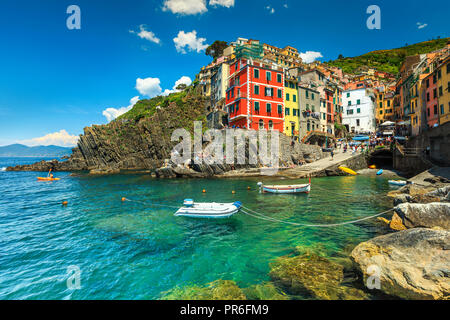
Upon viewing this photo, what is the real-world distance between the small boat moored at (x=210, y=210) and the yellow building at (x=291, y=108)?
33937mm

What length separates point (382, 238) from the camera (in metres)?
8.75

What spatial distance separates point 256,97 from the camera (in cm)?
4188

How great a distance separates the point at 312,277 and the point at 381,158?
4341 cm

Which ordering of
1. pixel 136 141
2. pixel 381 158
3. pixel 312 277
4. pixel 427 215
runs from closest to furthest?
1. pixel 312 277
2. pixel 427 215
3. pixel 381 158
4. pixel 136 141

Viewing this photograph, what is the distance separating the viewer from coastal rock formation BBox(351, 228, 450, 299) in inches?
247

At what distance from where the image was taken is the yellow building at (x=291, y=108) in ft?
149

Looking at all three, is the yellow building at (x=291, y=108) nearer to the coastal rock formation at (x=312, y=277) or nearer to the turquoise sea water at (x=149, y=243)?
the turquoise sea water at (x=149, y=243)

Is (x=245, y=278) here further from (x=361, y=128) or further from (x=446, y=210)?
(x=361, y=128)

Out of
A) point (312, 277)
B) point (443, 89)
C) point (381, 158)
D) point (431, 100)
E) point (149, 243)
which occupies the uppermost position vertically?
point (443, 89)

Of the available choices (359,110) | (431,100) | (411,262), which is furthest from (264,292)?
(359,110)

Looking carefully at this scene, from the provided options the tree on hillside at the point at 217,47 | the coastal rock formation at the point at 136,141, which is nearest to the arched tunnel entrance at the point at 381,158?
the coastal rock formation at the point at 136,141

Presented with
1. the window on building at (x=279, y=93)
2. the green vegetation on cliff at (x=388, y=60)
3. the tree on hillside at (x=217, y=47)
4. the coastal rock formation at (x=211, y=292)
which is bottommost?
the coastal rock formation at (x=211, y=292)

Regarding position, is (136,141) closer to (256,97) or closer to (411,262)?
(256,97)

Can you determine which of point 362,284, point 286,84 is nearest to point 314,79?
point 286,84
